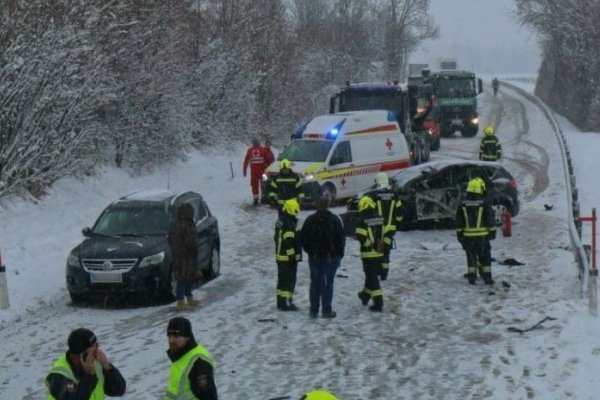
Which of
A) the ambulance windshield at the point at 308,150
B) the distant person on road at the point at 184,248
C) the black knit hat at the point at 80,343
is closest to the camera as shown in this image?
the black knit hat at the point at 80,343

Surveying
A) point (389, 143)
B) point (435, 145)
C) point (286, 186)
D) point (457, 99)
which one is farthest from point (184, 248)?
point (457, 99)

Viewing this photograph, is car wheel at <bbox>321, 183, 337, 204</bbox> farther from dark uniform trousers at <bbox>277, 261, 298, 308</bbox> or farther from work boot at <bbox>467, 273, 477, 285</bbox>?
dark uniform trousers at <bbox>277, 261, 298, 308</bbox>

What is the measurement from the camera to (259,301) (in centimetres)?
1577

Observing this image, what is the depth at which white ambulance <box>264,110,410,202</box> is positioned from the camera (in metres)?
25.9

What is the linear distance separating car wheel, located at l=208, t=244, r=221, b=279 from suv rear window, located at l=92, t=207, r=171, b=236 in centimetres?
128

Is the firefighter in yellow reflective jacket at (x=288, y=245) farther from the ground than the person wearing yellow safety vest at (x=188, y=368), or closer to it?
closer to it

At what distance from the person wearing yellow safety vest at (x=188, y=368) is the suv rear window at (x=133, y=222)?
9.62 m

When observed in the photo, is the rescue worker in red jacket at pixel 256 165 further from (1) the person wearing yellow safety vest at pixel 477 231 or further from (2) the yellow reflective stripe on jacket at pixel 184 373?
(2) the yellow reflective stripe on jacket at pixel 184 373

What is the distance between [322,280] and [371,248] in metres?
0.89

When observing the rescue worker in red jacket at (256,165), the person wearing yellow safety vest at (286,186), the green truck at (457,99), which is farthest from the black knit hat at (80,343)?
the green truck at (457,99)

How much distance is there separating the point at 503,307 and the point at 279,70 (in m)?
30.9

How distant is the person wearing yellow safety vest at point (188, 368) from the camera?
683 cm

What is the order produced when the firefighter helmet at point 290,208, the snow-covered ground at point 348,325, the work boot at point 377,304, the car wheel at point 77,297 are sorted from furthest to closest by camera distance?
the car wheel at point 77,297 → the work boot at point 377,304 → the firefighter helmet at point 290,208 → the snow-covered ground at point 348,325

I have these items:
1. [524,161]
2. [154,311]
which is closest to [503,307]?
[154,311]
